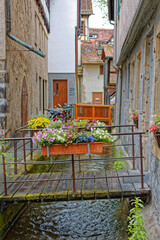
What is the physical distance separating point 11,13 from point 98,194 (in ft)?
18.4

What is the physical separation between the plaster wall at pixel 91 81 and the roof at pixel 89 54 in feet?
2.22

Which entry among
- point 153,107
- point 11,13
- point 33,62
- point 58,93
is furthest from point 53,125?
point 58,93

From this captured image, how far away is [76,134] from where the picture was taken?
427 centimetres

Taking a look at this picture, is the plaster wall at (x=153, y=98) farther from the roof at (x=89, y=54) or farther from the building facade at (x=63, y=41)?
the roof at (x=89, y=54)

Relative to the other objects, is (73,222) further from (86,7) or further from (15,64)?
(86,7)

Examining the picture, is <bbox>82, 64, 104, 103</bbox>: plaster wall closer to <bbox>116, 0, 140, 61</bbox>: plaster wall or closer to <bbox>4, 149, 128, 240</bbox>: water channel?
<bbox>116, 0, 140, 61</bbox>: plaster wall

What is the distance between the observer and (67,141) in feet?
13.7

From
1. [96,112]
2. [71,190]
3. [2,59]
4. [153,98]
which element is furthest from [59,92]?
[153,98]

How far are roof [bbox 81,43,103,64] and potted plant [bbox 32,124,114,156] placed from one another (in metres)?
22.3

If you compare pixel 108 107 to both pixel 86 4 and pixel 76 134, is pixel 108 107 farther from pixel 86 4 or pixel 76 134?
pixel 86 4

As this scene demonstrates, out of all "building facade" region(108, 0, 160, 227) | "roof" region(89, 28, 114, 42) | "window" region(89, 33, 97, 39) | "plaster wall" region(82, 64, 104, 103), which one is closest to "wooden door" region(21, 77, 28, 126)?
"building facade" region(108, 0, 160, 227)

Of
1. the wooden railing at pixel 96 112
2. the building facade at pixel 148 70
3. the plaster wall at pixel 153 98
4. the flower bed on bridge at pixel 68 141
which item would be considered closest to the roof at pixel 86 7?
the wooden railing at pixel 96 112

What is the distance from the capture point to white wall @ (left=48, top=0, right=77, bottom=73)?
2188 cm

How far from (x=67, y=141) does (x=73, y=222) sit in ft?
6.03
